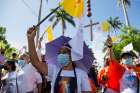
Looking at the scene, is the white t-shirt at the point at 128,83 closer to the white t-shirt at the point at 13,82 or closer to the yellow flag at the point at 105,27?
the white t-shirt at the point at 13,82

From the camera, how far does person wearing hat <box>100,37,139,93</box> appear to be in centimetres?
746

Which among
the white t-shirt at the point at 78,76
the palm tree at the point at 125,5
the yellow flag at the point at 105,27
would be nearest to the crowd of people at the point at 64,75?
the white t-shirt at the point at 78,76

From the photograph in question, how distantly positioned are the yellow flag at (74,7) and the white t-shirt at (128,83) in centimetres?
132

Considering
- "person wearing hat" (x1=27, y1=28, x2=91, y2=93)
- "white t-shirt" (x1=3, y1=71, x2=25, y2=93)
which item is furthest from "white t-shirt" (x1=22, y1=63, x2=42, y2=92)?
"person wearing hat" (x1=27, y1=28, x2=91, y2=93)

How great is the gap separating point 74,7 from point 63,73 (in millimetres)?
1585

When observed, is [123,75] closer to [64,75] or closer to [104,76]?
[104,76]

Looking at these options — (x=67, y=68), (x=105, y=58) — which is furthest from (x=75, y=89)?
(x=105, y=58)

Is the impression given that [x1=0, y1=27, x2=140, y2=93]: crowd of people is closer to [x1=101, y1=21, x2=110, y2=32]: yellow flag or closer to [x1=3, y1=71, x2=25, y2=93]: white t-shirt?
[x1=3, y1=71, x2=25, y2=93]: white t-shirt

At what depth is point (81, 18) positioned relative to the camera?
23.4 ft

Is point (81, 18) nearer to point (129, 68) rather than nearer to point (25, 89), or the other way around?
point (129, 68)

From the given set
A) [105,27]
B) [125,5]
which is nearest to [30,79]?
[105,27]

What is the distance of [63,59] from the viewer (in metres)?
6.29

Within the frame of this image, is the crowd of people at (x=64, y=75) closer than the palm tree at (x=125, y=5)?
Yes

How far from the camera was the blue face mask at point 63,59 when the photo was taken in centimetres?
629
